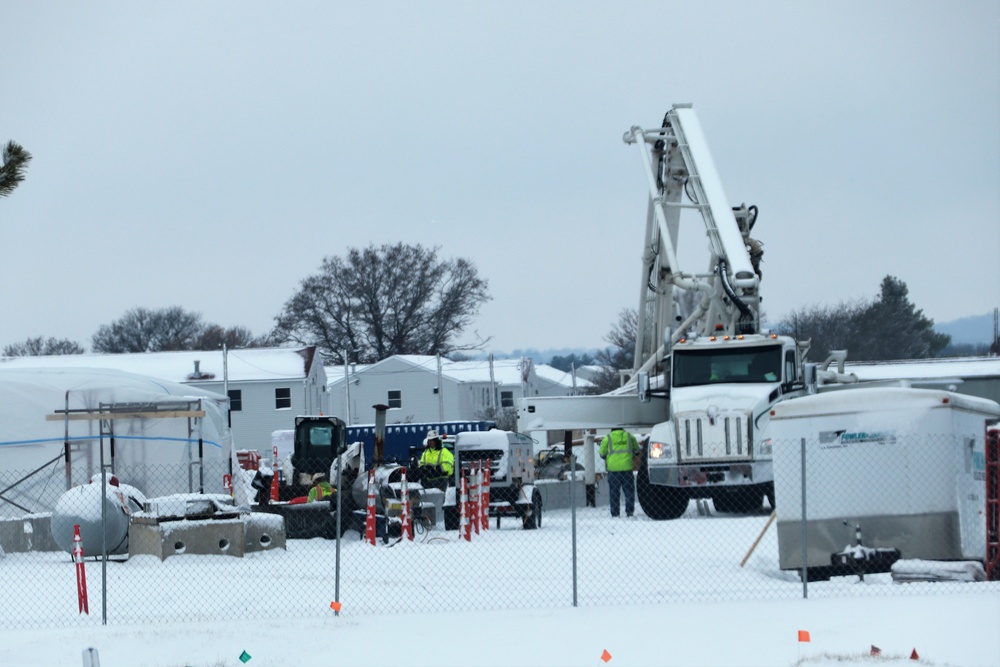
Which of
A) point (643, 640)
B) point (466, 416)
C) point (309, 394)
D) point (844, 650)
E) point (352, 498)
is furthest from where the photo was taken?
point (466, 416)

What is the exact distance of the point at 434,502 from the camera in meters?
23.7

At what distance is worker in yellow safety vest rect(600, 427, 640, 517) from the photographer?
23.2 m

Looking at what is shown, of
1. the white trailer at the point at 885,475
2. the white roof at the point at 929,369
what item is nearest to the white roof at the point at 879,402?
the white trailer at the point at 885,475

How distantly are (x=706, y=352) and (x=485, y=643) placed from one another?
13.6 m

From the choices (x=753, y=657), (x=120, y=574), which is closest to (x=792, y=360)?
(x=120, y=574)

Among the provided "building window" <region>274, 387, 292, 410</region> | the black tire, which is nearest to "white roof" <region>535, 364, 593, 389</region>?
"building window" <region>274, 387, 292, 410</region>

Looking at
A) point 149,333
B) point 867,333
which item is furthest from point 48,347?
point 867,333

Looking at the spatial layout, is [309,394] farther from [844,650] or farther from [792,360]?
[844,650]

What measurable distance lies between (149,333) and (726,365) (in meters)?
77.1

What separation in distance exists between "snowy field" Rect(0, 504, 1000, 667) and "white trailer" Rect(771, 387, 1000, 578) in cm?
62

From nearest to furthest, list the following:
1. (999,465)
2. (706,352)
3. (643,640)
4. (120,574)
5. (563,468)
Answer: (643,640) → (999,465) → (120,574) → (706,352) → (563,468)

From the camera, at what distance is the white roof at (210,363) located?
63.5m

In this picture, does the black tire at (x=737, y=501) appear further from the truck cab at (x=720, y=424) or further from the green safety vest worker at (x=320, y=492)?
the green safety vest worker at (x=320, y=492)

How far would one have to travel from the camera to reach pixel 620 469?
920 inches
